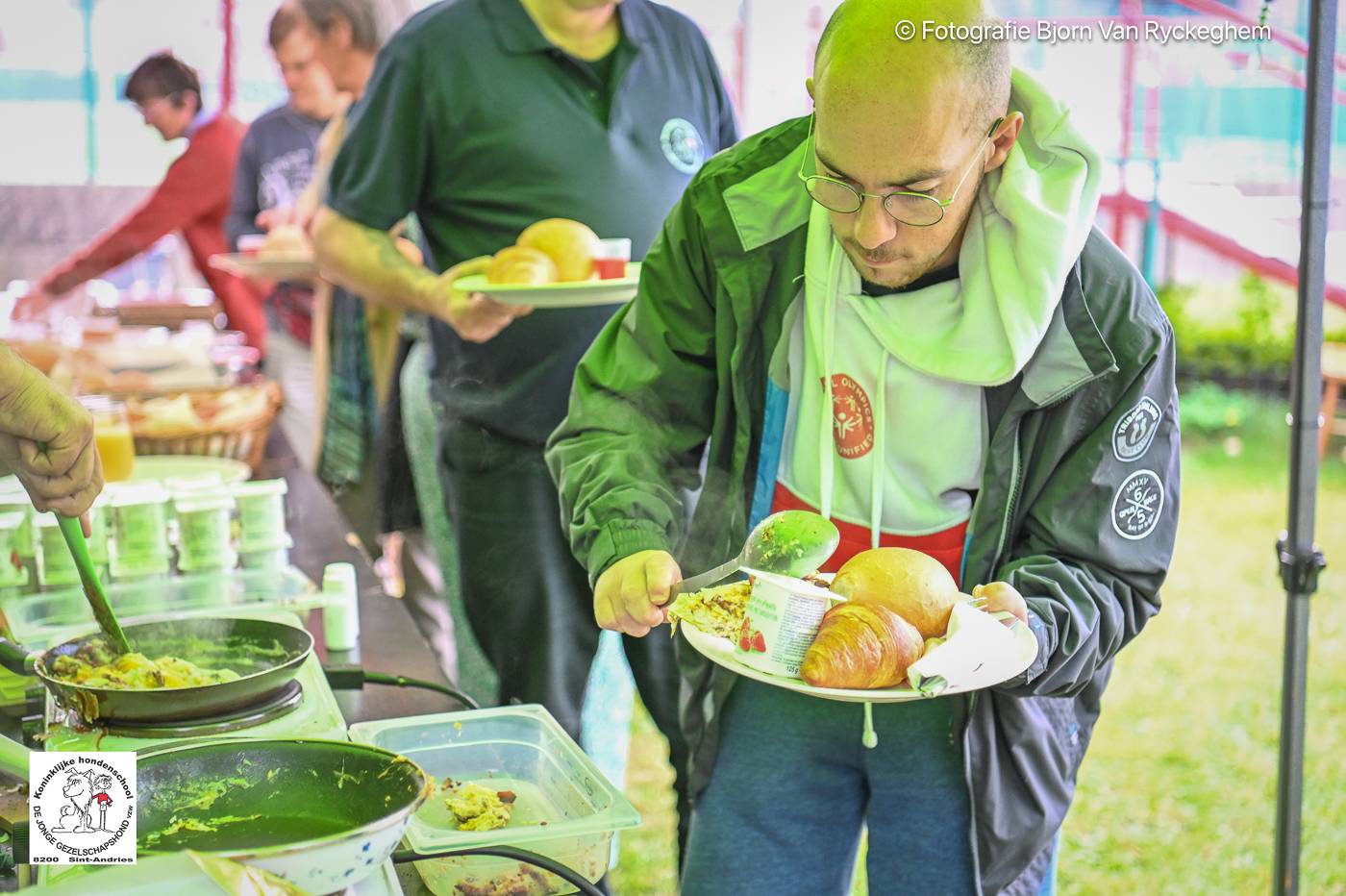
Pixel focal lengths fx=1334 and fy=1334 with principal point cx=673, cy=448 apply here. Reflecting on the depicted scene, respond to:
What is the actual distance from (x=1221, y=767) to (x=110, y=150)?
3004 mm

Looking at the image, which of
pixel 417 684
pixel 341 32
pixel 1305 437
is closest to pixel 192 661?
pixel 417 684

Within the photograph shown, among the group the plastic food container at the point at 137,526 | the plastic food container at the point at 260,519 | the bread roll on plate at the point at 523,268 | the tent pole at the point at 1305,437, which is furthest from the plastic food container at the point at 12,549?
the tent pole at the point at 1305,437

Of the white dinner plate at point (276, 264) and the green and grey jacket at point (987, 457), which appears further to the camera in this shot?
the white dinner plate at point (276, 264)

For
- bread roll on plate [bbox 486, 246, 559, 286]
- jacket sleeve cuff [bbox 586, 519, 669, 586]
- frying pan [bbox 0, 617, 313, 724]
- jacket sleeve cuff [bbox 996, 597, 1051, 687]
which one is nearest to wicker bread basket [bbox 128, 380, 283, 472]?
bread roll on plate [bbox 486, 246, 559, 286]

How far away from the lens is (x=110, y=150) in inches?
117

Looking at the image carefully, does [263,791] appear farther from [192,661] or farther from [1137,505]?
[1137,505]

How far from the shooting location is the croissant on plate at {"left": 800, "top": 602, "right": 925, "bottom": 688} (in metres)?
1.11

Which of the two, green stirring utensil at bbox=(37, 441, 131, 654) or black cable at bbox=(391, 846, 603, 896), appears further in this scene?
green stirring utensil at bbox=(37, 441, 131, 654)

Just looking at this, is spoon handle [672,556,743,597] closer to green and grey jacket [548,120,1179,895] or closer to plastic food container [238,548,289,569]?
green and grey jacket [548,120,1179,895]

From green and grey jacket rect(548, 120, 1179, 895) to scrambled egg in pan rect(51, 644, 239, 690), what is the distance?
0.40 meters

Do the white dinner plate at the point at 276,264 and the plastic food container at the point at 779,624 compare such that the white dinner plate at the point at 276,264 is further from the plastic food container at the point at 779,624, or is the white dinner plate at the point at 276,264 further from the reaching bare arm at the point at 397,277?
the plastic food container at the point at 779,624

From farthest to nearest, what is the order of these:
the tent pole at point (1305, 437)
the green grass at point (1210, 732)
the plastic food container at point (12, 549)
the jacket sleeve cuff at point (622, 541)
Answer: the green grass at point (1210, 732) < the plastic food container at point (12, 549) < the tent pole at point (1305, 437) < the jacket sleeve cuff at point (622, 541)

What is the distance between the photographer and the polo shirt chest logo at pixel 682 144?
2.19 m

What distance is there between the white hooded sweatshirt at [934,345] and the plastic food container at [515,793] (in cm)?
38
